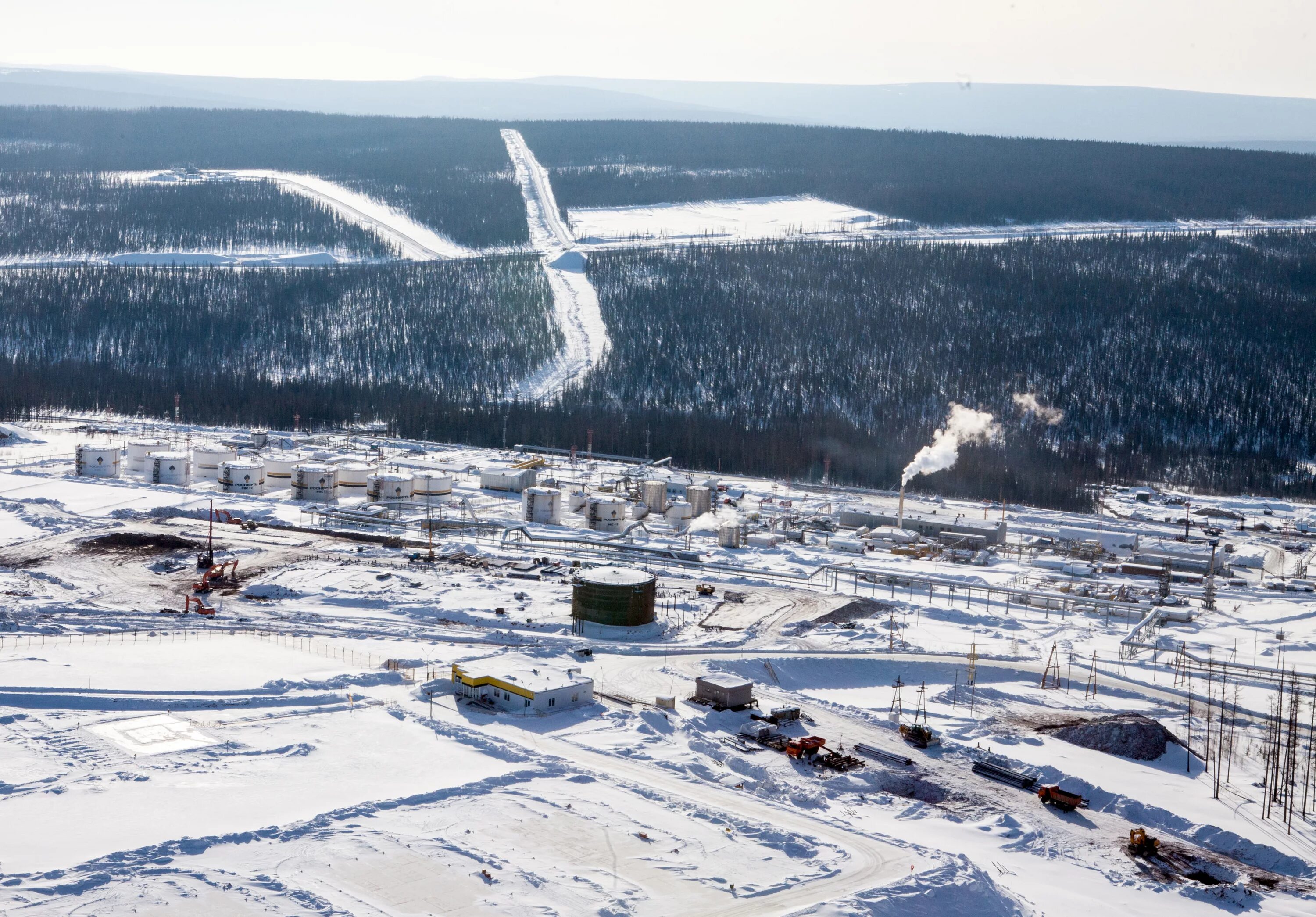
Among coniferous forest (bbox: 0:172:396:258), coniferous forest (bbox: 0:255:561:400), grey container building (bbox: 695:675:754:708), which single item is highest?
coniferous forest (bbox: 0:172:396:258)

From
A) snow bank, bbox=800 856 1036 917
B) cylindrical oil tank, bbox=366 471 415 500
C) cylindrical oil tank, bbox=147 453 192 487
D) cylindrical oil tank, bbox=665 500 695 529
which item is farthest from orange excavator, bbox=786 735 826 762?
cylindrical oil tank, bbox=147 453 192 487

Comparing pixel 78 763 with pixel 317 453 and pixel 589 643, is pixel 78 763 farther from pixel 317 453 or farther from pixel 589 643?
pixel 317 453

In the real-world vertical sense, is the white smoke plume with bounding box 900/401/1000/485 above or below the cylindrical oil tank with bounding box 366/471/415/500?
above

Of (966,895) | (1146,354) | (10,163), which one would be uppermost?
(10,163)

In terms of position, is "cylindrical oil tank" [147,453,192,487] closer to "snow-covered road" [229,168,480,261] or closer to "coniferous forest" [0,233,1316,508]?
"coniferous forest" [0,233,1316,508]

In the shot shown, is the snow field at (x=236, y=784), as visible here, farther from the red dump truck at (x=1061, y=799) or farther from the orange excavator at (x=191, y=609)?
the red dump truck at (x=1061, y=799)

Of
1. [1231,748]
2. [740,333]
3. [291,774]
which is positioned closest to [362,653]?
[291,774]
